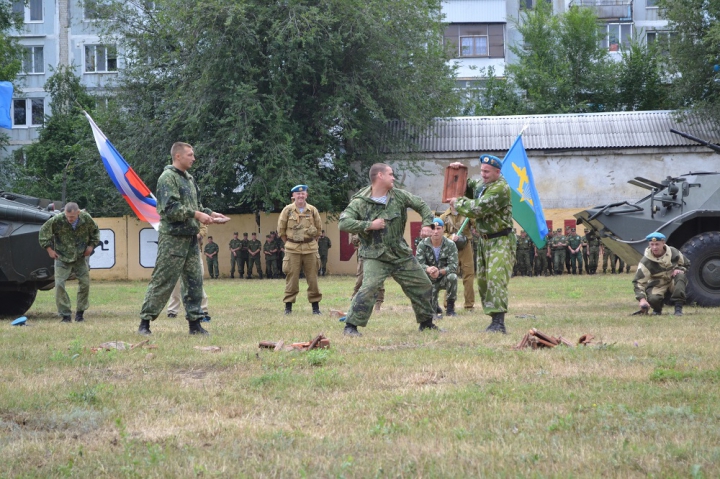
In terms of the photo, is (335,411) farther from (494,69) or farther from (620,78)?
(494,69)

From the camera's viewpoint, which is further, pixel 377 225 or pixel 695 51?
pixel 695 51

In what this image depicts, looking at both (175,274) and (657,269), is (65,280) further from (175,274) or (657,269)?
(657,269)

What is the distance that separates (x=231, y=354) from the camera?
8.91 m

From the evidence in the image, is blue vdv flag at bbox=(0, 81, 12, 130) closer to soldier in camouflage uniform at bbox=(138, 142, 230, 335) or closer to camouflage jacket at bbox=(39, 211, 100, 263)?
camouflage jacket at bbox=(39, 211, 100, 263)

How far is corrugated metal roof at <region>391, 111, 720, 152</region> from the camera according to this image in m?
34.0

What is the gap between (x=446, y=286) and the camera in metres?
14.0

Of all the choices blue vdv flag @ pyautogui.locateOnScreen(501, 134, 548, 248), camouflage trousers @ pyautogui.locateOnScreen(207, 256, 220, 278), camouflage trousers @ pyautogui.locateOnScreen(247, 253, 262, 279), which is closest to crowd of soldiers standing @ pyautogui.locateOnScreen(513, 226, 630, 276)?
camouflage trousers @ pyautogui.locateOnScreen(247, 253, 262, 279)

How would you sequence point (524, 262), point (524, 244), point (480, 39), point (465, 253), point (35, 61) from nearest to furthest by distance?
point (465, 253)
point (524, 244)
point (524, 262)
point (480, 39)
point (35, 61)

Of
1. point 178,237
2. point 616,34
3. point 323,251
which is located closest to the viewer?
point 178,237

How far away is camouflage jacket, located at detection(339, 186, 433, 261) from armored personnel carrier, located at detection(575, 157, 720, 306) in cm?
634

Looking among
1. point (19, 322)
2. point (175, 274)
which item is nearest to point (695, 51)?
point (19, 322)

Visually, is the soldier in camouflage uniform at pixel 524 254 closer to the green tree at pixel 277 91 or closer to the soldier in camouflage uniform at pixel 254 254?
the green tree at pixel 277 91

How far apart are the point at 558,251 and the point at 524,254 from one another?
1.13 m

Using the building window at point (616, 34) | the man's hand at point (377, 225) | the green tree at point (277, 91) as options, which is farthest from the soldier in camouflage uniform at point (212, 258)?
the building window at point (616, 34)
